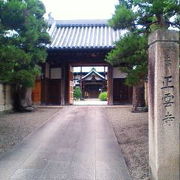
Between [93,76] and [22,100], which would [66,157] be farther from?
[93,76]

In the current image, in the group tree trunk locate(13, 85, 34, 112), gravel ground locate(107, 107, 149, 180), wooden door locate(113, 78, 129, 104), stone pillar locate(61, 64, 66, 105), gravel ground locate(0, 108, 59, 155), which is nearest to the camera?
gravel ground locate(107, 107, 149, 180)

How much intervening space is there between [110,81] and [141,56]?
→ 12282mm

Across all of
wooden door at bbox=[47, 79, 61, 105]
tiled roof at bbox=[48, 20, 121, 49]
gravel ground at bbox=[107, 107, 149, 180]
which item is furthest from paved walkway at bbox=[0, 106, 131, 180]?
wooden door at bbox=[47, 79, 61, 105]

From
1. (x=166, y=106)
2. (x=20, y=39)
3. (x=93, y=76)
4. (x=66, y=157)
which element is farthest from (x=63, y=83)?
(x=93, y=76)

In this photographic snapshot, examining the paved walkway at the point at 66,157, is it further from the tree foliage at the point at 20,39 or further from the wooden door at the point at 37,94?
the wooden door at the point at 37,94

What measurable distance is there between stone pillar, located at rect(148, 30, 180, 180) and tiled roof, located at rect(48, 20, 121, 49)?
45.9 feet

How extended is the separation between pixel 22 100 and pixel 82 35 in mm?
7849

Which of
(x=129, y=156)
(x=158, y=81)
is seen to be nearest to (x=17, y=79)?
(x=129, y=156)

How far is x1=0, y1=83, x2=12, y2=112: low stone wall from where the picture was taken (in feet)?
57.3

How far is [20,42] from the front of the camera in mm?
14922

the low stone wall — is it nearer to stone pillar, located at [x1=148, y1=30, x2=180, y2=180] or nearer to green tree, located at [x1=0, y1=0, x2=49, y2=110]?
green tree, located at [x1=0, y1=0, x2=49, y2=110]

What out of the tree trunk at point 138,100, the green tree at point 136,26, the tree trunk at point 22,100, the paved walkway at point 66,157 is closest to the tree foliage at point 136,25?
the green tree at point 136,26

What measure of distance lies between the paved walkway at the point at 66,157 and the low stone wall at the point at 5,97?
→ 256 inches

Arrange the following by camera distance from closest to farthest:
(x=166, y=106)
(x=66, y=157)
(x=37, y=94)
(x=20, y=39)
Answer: (x=166, y=106), (x=66, y=157), (x=20, y=39), (x=37, y=94)
